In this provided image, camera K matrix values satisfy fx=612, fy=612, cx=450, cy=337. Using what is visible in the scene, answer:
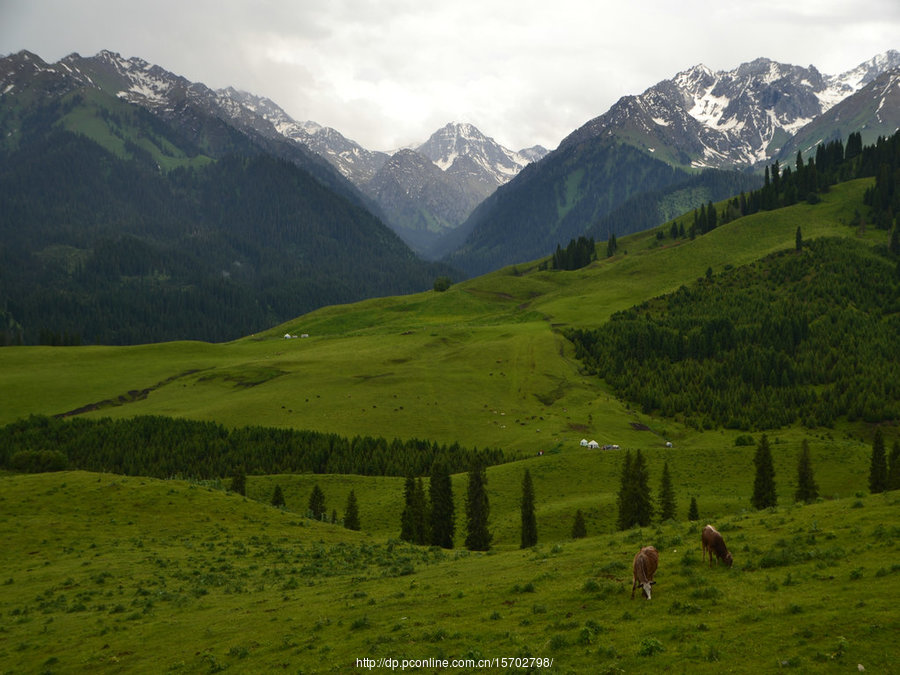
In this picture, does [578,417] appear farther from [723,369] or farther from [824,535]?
[824,535]

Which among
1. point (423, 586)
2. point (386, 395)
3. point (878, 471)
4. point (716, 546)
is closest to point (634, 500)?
point (878, 471)

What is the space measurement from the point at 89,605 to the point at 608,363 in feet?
545

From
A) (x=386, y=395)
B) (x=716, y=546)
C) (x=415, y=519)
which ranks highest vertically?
(x=716, y=546)

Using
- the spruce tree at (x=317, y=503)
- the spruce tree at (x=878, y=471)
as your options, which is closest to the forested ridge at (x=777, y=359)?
the spruce tree at (x=878, y=471)

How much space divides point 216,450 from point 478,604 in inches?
4661

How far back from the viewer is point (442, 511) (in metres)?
80.6

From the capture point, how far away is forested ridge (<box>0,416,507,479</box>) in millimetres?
125312

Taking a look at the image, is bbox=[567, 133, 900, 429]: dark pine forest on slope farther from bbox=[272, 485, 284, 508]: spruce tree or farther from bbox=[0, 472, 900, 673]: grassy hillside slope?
bbox=[0, 472, 900, 673]: grassy hillside slope

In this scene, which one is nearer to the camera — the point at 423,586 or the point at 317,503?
the point at 423,586

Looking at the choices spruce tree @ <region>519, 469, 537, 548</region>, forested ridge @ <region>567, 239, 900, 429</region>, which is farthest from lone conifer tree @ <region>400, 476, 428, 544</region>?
forested ridge @ <region>567, 239, 900, 429</region>

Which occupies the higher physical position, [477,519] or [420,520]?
[477,519]

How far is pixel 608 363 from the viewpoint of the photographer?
18650 centimetres

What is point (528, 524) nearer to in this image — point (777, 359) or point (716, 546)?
point (716, 546)

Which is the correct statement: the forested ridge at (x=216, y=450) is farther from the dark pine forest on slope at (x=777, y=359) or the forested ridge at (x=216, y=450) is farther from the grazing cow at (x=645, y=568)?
the grazing cow at (x=645, y=568)
